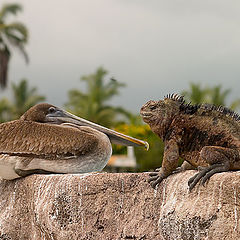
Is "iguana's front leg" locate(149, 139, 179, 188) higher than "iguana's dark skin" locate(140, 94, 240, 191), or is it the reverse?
"iguana's dark skin" locate(140, 94, 240, 191)

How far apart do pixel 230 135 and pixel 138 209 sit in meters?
1.10

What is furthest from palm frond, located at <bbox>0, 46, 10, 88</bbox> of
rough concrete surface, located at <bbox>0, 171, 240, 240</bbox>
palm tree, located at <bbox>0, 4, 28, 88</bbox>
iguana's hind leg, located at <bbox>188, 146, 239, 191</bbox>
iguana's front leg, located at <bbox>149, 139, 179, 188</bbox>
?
iguana's hind leg, located at <bbox>188, 146, 239, 191</bbox>

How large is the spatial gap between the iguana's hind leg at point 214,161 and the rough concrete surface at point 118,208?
5 centimetres

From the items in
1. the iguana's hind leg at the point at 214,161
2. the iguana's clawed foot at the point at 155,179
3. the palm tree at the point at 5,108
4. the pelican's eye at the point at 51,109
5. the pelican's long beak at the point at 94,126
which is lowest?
the palm tree at the point at 5,108

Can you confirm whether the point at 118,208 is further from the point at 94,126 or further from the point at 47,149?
the point at 94,126

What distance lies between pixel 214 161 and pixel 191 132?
46 centimetres

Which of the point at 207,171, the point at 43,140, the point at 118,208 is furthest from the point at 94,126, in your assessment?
the point at 207,171

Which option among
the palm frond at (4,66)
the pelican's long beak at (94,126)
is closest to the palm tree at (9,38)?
the palm frond at (4,66)

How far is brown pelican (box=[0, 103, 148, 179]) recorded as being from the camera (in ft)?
21.1

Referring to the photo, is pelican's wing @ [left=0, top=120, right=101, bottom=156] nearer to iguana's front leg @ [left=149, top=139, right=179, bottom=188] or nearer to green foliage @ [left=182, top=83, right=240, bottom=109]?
iguana's front leg @ [left=149, top=139, right=179, bottom=188]

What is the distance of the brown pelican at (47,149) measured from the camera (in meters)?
6.44

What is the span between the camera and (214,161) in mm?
4023

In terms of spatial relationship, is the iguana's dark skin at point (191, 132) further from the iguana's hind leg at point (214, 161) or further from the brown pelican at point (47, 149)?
the brown pelican at point (47, 149)

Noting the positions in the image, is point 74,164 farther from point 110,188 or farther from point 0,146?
point 110,188
